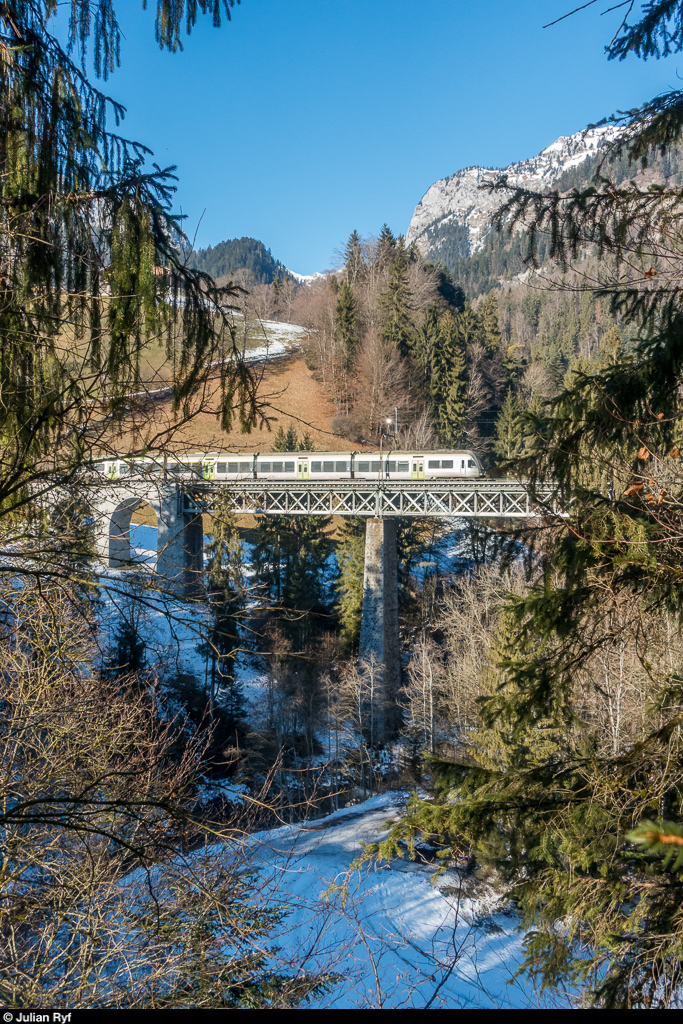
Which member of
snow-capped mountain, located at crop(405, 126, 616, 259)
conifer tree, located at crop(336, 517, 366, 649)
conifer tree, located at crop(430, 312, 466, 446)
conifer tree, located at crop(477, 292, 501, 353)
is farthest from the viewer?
snow-capped mountain, located at crop(405, 126, 616, 259)

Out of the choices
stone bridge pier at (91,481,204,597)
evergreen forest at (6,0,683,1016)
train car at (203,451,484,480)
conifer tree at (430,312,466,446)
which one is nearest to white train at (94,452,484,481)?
train car at (203,451,484,480)

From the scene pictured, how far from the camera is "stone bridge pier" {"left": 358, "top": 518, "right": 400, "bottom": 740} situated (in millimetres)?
22109

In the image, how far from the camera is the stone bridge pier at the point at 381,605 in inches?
870

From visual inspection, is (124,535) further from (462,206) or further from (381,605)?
(462,206)

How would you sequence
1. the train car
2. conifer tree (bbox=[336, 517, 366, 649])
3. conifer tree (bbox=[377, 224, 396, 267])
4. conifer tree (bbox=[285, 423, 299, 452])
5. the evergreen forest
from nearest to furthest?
1. the evergreen forest
2. the train car
3. conifer tree (bbox=[336, 517, 366, 649])
4. conifer tree (bbox=[285, 423, 299, 452])
5. conifer tree (bbox=[377, 224, 396, 267])

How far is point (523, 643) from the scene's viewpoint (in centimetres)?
371

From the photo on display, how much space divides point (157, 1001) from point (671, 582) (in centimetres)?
453

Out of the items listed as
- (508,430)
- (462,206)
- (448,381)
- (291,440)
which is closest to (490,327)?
(448,381)

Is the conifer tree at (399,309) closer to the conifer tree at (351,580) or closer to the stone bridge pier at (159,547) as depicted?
the conifer tree at (351,580)

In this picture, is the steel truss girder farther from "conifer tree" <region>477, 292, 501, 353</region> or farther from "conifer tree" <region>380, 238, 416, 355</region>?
"conifer tree" <region>477, 292, 501, 353</region>

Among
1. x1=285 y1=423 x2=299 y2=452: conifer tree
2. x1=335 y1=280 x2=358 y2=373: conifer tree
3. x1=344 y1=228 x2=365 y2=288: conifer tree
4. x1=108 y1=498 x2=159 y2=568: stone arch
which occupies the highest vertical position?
x1=344 y1=228 x2=365 y2=288: conifer tree

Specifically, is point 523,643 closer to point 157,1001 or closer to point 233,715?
point 157,1001

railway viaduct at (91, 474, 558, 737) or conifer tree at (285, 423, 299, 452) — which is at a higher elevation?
conifer tree at (285, 423, 299, 452)

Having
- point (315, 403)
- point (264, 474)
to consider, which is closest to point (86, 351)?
point (264, 474)
